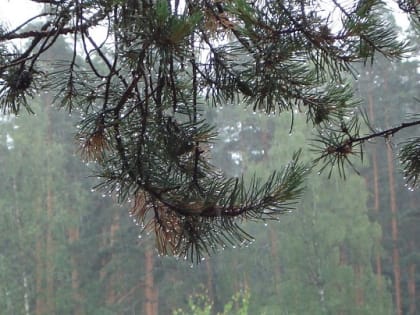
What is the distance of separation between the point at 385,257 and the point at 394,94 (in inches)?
105

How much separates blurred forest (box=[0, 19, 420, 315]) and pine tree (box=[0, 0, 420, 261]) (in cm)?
739

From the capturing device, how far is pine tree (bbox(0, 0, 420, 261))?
0.92 meters

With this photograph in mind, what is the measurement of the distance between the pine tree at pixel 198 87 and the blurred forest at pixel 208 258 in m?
7.39

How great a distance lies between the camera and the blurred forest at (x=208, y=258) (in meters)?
8.82

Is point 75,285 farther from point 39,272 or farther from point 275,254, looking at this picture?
point 275,254

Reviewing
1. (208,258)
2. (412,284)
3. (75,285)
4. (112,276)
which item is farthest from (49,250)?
(412,284)

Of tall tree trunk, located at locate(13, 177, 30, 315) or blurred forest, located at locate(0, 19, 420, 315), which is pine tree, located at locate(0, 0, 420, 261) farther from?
tall tree trunk, located at locate(13, 177, 30, 315)

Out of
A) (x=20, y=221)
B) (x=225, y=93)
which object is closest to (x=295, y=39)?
(x=225, y=93)

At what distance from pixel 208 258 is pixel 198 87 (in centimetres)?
754

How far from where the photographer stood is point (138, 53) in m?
0.89

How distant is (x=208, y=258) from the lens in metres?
8.62

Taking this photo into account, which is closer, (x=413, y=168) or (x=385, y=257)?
(x=413, y=168)

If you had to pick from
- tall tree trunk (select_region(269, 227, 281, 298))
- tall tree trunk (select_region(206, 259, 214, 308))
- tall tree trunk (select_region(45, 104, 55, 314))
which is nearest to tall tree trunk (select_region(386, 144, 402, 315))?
tall tree trunk (select_region(269, 227, 281, 298))

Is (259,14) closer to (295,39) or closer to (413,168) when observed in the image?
(295,39)
